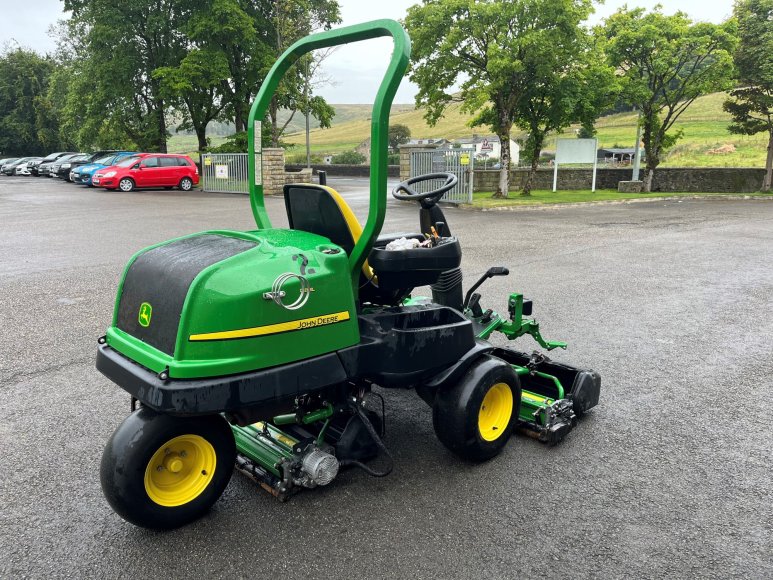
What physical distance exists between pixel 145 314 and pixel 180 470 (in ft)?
2.45

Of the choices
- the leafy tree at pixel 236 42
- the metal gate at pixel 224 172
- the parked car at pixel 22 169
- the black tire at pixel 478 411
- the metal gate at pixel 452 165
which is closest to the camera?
the black tire at pixel 478 411

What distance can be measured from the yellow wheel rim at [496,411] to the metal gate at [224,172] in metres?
24.2

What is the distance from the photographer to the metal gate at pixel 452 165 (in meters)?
21.0

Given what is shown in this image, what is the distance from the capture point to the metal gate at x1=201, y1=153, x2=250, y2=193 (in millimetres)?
26672

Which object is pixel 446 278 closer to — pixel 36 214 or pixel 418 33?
pixel 36 214

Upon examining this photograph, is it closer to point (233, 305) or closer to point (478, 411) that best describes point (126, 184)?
point (478, 411)

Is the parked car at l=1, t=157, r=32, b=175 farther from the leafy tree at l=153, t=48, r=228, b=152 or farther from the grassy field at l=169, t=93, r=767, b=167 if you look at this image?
the leafy tree at l=153, t=48, r=228, b=152

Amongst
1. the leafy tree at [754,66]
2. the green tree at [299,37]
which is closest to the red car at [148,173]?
the green tree at [299,37]

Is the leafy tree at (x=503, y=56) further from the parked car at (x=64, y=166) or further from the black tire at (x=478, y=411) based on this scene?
the parked car at (x=64, y=166)

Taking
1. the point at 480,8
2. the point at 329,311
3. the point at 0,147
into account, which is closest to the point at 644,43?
the point at 480,8

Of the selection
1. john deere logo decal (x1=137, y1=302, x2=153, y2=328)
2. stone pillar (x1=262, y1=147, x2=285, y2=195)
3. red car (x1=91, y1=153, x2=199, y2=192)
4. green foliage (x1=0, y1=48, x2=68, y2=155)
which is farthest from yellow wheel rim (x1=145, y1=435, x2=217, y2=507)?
green foliage (x1=0, y1=48, x2=68, y2=155)

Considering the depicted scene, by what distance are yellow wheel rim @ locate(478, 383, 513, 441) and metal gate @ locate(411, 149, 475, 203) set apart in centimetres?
1719

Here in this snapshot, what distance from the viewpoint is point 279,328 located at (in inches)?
107

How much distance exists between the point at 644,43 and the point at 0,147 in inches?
2092
